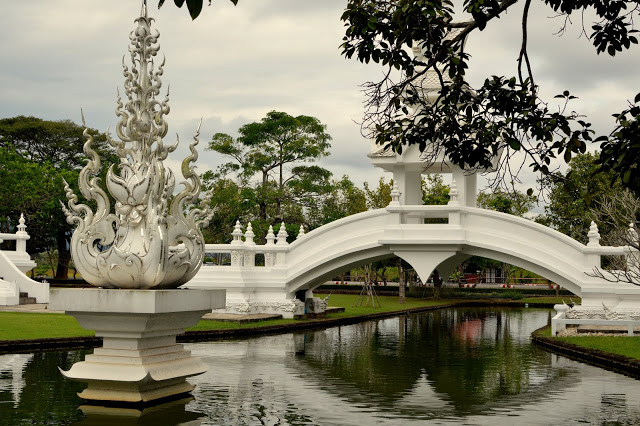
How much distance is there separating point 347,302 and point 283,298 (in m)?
11.7

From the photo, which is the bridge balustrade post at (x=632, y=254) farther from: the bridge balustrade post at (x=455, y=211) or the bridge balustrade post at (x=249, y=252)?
the bridge balustrade post at (x=249, y=252)

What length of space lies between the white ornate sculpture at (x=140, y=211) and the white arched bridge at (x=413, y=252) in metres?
11.7

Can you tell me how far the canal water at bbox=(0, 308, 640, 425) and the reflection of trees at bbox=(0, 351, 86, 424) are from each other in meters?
0.01

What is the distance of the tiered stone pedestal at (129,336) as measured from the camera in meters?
10.4

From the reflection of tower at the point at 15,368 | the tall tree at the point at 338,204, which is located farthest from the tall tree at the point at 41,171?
the reflection of tower at the point at 15,368

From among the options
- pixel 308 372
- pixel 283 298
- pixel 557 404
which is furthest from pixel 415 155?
pixel 557 404

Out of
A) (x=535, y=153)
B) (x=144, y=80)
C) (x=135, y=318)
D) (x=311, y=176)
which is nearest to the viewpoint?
(x=535, y=153)

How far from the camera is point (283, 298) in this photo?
25.8 m

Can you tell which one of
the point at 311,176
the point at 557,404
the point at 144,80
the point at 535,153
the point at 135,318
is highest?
the point at 311,176

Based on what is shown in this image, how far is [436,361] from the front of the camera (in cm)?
1781

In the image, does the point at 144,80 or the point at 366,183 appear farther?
the point at 366,183

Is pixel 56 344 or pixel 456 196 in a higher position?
pixel 456 196

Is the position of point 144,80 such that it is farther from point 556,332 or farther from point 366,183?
point 366,183

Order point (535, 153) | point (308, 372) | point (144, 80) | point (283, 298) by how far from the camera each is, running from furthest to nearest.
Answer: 1. point (283, 298)
2. point (308, 372)
3. point (144, 80)
4. point (535, 153)
